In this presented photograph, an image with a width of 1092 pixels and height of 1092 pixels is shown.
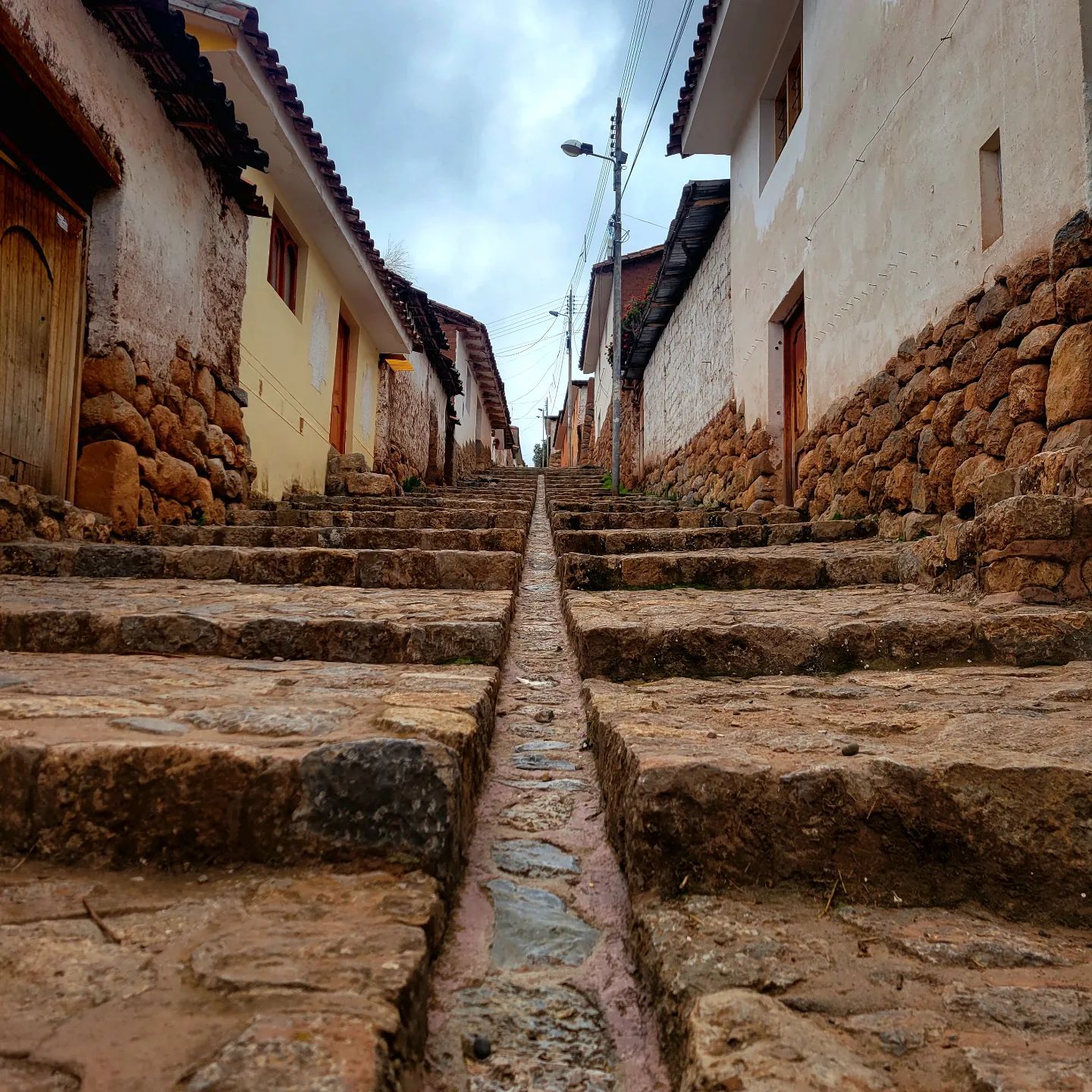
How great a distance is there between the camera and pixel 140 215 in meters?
4.74

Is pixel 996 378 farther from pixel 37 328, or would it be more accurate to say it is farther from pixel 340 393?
pixel 340 393

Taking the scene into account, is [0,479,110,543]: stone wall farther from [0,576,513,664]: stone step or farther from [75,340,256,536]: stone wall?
[0,576,513,664]: stone step

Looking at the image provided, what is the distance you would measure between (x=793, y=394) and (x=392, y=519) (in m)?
3.89

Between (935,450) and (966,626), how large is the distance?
1.88m

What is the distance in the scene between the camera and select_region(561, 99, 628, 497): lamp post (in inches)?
490

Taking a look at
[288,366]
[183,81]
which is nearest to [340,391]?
[288,366]

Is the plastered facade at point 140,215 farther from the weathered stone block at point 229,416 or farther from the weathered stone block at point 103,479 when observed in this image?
the weathered stone block at point 103,479

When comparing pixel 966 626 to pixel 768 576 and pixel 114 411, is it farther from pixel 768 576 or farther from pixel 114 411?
Answer: pixel 114 411

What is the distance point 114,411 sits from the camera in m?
4.51

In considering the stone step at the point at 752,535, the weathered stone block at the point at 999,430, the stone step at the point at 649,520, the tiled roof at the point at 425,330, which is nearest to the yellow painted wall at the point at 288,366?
the tiled roof at the point at 425,330

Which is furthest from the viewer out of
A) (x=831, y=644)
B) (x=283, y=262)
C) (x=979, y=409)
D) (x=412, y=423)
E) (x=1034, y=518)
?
(x=412, y=423)

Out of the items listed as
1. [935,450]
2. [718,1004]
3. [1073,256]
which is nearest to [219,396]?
[935,450]

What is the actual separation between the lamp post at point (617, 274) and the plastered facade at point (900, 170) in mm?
5001

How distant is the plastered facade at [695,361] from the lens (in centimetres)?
876
